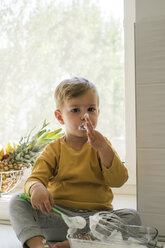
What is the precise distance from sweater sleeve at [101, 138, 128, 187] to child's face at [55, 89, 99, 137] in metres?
0.16

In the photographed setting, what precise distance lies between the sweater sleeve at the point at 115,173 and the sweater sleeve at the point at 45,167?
190 millimetres

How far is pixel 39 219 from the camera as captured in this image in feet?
4.00

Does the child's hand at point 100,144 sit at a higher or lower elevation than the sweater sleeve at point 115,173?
higher

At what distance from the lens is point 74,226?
42.2 inches

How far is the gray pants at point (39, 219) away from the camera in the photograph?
1116 mm

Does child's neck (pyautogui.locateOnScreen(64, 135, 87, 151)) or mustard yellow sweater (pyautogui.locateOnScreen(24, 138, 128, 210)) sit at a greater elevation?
child's neck (pyautogui.locateOnScreen(64, 135, 87, 151))

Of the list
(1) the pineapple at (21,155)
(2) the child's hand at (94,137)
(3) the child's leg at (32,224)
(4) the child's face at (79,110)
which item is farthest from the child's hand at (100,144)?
(1) the pineapple at (21,155)

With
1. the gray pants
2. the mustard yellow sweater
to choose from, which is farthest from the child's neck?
the gray pants

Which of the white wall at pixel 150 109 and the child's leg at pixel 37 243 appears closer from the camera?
the child's leg at pixel 37 243

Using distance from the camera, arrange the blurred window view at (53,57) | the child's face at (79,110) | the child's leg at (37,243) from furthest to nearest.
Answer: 1. the blurred window view at (53,57)
2. the child's face at (79,110)
3. the child's leg at (37,243)

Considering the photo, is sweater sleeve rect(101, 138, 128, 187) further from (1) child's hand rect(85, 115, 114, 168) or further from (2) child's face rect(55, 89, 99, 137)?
(2) child's face rect(55, 89, 99, 137)

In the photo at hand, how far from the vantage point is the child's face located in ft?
4.25

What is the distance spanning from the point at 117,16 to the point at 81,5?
0.22 metres

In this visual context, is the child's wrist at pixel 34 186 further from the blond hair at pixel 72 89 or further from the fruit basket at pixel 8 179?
the fruit basket at pixel 8 179
